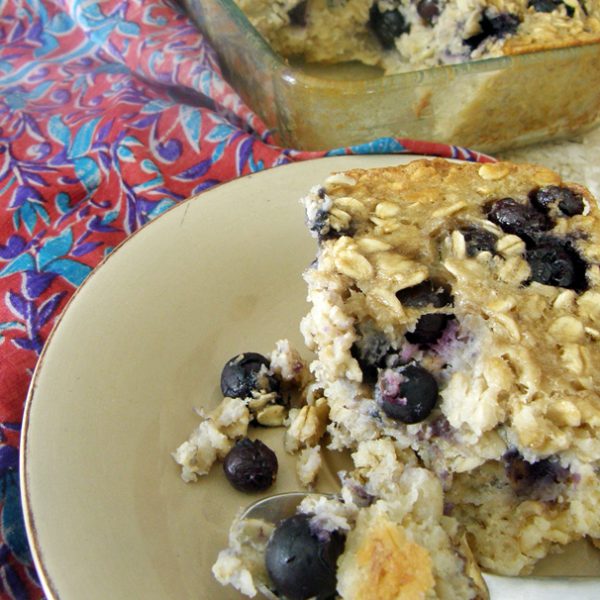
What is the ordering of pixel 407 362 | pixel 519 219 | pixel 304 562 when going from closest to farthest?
pixel 304 562 < pixel 407 362 < pixel 519 219

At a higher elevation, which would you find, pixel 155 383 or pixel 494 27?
pixel 155 383

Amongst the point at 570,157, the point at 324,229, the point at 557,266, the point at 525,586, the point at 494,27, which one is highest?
the point at 324,229

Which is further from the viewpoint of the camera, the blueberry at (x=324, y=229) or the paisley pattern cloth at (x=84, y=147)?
the paisley pattern cloth at (x=84, y=147)

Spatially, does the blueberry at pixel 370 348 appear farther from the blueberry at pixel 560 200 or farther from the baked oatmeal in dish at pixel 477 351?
the blueberry at pixel 560 200

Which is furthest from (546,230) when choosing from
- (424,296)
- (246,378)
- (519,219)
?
(246,378)

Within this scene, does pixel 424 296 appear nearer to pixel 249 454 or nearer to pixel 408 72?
pixel 249 454

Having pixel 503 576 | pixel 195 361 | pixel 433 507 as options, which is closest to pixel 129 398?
pixel 195 361

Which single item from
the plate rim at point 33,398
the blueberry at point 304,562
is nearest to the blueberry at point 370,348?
the blueberry at point 304,562

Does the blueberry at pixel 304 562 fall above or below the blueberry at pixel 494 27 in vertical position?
above
